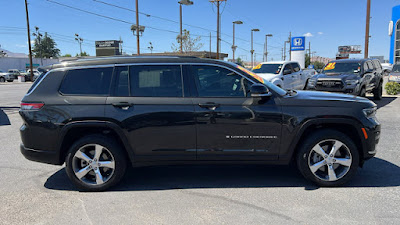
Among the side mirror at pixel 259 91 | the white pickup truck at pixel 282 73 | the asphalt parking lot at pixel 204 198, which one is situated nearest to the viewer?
the asphalt parking lot at pixel 204 198

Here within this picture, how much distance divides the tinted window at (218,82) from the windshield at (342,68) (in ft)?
29.9

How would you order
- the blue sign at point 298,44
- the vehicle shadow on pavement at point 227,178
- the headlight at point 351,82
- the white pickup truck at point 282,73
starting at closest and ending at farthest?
the vehicle shadow on pavement at point 227,178
the headlight at point 351,82
the white pickup truck at point 282,73
the blue sign at point 298,44

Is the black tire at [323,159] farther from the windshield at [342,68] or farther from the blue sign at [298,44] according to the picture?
the blue sign at [298,44]

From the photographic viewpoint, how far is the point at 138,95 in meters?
4.09

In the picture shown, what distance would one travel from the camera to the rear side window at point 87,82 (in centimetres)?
413

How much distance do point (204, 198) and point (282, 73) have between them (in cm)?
990

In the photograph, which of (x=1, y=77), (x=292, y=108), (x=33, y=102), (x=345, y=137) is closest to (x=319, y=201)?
(x=345, y=137)

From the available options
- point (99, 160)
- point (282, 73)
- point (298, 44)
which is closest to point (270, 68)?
point (282, 73)

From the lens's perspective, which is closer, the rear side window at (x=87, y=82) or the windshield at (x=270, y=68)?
the rear side window at (x=87, y=82)

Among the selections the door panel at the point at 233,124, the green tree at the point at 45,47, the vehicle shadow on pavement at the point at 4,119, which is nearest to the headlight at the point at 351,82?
the door panel at the point at 233,124

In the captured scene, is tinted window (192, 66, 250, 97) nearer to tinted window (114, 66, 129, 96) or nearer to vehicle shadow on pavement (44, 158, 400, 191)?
tinted window (114, 66, 129, 96)

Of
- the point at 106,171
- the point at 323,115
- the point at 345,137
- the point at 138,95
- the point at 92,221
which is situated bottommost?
the point at 92,221

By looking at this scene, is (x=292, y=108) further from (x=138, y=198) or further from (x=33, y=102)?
(x=33, y=102)

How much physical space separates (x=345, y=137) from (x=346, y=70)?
915 centimetres
